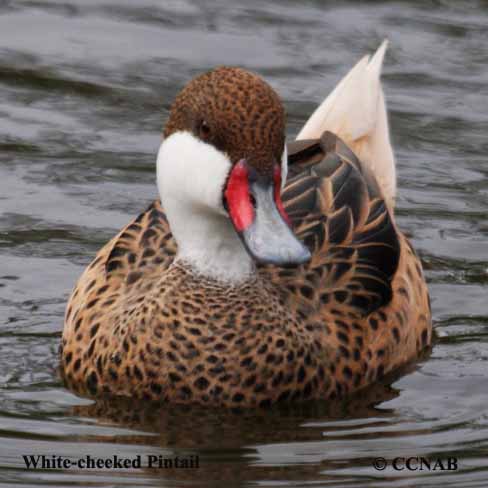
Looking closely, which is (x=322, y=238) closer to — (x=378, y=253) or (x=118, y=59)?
(x=378, y=253)

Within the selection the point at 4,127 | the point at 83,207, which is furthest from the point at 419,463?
the point at 4,127

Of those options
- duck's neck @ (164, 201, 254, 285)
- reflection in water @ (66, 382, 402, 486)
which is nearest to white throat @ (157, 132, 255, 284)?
duck's neck @ (164, 201, 254, 285)

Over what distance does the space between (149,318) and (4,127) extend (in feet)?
12.8

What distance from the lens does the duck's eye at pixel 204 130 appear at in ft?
27.5

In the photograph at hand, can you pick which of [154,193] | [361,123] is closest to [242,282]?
[361,123]

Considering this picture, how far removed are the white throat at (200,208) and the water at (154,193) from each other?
28.4 inches

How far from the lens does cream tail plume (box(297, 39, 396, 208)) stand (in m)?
10.9

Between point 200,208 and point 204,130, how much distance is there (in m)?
0.40

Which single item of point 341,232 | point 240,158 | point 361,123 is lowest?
point 341,232

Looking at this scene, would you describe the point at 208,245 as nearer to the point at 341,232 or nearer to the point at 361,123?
the point at 341,232

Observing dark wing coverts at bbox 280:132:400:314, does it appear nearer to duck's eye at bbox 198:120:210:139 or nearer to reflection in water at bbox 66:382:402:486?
reflection in water at bbox 66:382:402:486

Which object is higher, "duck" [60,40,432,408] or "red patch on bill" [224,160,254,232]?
"red patch on bill" [224,160,254,232]

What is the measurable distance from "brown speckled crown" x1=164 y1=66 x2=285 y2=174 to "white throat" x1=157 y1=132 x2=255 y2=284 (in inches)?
2.8

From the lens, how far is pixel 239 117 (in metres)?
8.29
